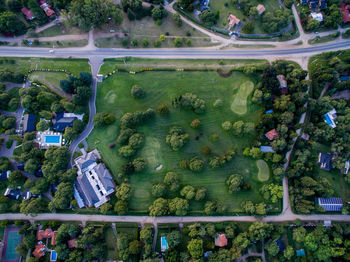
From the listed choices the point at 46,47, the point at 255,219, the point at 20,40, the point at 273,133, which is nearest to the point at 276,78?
the point at 273,133

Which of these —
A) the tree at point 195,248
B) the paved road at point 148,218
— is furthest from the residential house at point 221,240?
the tree at point 195,248

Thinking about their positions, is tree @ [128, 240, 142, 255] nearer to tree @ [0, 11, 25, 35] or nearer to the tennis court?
the tennis court

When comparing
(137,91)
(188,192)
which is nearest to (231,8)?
(137,91)

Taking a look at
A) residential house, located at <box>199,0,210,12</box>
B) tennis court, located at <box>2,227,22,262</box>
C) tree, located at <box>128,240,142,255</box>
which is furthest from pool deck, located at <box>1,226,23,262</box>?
residential house, located at <box>199,0,210,12</box>

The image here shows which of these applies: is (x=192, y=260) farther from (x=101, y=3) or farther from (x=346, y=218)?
(x=101, y=3)

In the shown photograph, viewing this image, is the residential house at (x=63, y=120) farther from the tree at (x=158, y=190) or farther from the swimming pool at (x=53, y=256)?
the swimming pool at (x=53, y=256)
